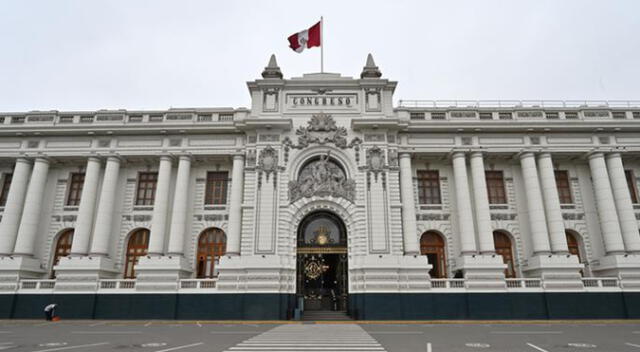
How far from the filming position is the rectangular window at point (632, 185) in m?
27.3

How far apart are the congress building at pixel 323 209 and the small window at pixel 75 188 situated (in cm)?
10

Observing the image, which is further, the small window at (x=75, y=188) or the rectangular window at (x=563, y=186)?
the small window at (x=75, y=188)

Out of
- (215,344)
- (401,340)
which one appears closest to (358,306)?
(401,340)

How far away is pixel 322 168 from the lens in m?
25.8

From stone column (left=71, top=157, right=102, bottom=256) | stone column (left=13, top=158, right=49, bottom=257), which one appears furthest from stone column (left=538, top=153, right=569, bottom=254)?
stone column (left=13, top=158, right=49, bottom=257)

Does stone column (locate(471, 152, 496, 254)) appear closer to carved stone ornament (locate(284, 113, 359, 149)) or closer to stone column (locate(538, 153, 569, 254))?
stone column (locate(538, 153, 569, 254))

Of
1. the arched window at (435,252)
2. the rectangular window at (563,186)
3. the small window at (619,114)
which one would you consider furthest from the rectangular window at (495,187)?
the small window at (619,114)

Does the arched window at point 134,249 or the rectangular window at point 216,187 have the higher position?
the rectangular window at point 216,187

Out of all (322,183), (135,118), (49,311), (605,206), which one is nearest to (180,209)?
(135,118)

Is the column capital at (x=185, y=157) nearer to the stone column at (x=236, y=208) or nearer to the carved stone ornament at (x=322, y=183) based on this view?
the stone column at (x=236, y=208)

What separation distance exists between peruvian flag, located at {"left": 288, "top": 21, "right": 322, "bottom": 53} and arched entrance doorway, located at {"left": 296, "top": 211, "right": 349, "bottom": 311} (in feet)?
39.4

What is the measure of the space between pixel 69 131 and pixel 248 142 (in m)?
13.2

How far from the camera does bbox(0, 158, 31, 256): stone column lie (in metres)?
25.2

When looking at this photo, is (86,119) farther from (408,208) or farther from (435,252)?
(435,252)
